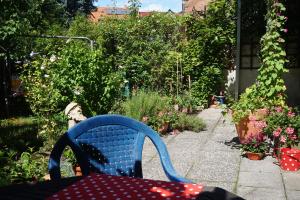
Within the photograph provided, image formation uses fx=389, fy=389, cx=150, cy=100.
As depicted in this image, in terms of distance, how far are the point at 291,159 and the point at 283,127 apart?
0.52m

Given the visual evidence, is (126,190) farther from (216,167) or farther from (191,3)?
(191,3)

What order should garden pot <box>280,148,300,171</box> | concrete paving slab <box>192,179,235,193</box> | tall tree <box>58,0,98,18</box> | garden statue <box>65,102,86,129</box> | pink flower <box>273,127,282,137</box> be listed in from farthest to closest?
tall tree <box>58,0,98,18</box> → garden statue <box>65,102,86,129</box> → pink flower <box>273,127,282,137</box> → garden pot <box>280,148,300,171</box> → concrete paving slab <box>192,179,235,193</box>

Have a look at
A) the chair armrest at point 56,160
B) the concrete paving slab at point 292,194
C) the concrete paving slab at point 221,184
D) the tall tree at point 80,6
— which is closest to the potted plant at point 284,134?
the concrete paving slab at point 292,194

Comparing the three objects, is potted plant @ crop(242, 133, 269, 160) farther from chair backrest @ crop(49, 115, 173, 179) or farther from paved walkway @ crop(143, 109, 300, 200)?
chair backrest @ crop(49, 115, 173, 179)

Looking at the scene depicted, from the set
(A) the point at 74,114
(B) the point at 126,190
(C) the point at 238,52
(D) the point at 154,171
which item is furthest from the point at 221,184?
(C) the point at 238,52

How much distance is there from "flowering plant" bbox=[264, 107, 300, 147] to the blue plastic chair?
116 inches

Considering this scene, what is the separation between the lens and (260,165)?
5.18 metres

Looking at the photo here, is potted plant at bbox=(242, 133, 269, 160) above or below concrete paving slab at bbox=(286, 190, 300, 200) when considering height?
above

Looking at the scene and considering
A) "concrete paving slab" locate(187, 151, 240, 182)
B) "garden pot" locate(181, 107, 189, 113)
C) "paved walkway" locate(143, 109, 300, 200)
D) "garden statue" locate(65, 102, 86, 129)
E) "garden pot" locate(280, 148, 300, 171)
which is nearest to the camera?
"paved walkway" locate(143, 109, 300, 200)

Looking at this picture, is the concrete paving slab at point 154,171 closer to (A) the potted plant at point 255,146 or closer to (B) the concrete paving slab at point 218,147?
(B) the concrete paving slab at point 218,147

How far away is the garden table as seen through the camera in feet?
5.99

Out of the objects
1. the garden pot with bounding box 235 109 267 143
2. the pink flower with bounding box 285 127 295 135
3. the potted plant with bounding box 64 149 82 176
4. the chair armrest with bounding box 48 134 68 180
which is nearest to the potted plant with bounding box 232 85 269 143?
the garden pot with bounding box 235 109 267 143

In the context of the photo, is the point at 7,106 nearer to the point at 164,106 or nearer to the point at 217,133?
the point at 164,106

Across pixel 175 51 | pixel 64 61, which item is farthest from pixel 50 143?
pixel 175 51
